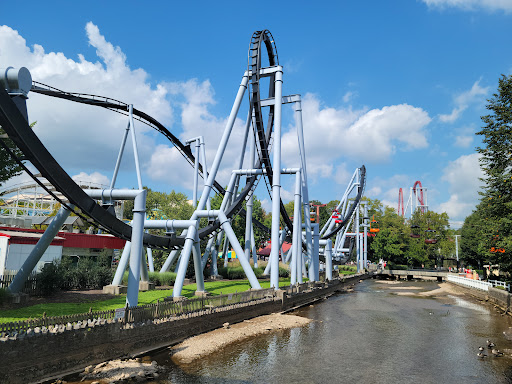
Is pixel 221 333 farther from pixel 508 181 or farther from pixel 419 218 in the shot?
pixel 419 218

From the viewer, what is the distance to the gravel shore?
16188 millimetres

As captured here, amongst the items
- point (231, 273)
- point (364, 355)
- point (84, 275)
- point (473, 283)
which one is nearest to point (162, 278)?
point (84, 275)

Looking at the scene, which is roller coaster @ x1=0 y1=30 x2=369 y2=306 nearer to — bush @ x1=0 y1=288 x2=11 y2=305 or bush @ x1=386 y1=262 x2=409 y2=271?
bush @ x1=0 y1=288 x2=11 y2=305

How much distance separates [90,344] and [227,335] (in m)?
8.00

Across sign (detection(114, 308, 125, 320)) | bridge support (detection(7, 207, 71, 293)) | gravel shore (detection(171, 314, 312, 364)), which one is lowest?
gravel shore (detection(171, 314, 312, 364))

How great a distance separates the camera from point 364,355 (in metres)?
17.8

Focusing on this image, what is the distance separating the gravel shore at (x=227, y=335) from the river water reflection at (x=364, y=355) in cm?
60

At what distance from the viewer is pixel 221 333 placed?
1983 cm

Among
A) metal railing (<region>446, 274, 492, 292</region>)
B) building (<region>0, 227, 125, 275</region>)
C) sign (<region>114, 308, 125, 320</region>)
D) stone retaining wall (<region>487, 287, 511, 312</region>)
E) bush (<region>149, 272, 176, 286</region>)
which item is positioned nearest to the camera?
sign (<region>114, 308, 125, 320</region>)

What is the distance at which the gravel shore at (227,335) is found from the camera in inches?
637

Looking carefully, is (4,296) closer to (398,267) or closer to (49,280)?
(49,280)

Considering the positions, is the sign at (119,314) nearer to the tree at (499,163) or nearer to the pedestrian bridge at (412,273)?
the tree at (499,163)

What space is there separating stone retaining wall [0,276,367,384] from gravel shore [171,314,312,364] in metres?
0.60

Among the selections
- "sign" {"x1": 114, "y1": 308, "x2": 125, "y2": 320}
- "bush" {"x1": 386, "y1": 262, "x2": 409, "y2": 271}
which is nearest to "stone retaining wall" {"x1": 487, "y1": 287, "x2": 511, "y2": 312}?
Answer: "sign" {"x1": 114, "y1": 308, "x2": 125, "y2": 320}
